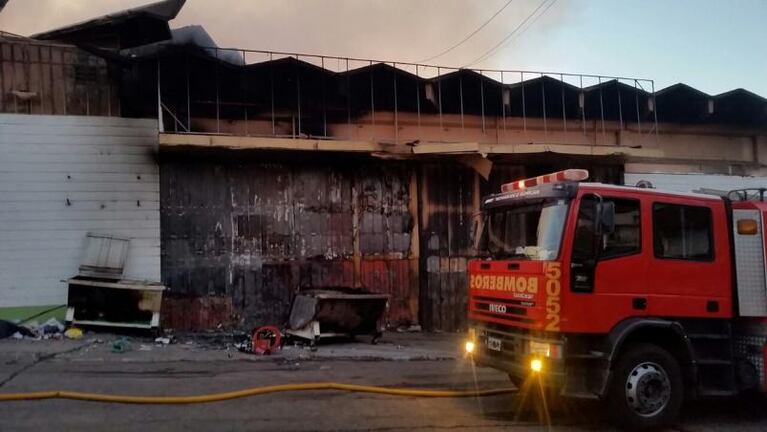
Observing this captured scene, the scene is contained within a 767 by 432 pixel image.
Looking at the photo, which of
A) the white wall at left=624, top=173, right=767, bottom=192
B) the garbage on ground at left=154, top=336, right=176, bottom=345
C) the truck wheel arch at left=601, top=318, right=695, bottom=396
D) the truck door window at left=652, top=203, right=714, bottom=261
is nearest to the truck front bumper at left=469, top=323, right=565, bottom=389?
the truck wheel arch at left=601, top=318, right=695, bottom=396

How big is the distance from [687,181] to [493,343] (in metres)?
11.7

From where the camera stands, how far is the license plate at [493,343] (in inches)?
266

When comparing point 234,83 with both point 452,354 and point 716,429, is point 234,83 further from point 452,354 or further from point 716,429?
point 716,429

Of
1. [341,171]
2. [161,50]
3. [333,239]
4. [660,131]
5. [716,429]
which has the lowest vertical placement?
[716,429]

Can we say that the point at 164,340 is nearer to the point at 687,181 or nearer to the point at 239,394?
the point at 239,394

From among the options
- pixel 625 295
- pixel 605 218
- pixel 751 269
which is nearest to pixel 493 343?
pixel 625 295

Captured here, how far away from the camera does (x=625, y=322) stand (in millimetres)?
6289

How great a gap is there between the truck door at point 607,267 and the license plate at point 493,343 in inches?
38.6

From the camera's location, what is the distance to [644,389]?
247 inches

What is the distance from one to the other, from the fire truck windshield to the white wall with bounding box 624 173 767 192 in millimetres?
9497

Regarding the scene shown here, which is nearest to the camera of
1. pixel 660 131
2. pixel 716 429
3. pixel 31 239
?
pixel 716 429

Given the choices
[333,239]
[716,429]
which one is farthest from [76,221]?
[716,429]

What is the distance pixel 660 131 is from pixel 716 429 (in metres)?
11.6

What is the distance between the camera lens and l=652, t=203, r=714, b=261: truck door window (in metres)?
6.64
